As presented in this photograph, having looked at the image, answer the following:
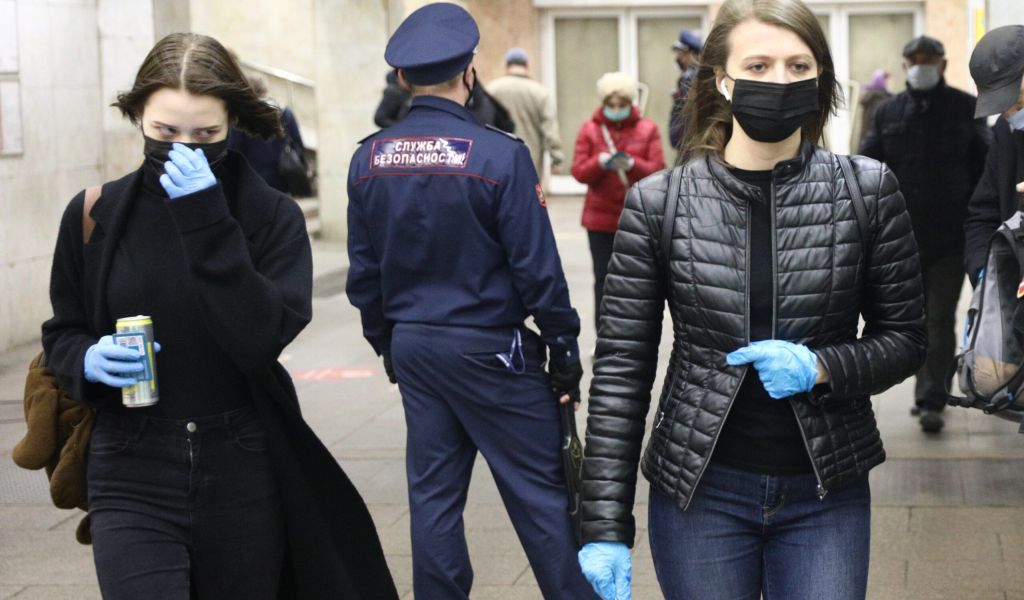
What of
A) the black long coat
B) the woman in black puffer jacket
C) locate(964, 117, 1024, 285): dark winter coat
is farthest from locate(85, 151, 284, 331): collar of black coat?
locate(964, 117, 1024, 285): dark winter coat

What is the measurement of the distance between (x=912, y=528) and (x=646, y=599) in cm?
126

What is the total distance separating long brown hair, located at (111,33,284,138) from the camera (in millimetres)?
3389

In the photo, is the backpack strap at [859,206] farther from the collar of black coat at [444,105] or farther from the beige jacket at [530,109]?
the beige jacket at [530,109]

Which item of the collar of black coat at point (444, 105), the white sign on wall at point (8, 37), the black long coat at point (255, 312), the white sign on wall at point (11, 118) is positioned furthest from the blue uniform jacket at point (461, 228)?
the white sign on wall at point (8, 37)

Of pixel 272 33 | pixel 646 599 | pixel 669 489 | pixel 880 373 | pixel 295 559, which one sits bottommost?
pixel 646 599

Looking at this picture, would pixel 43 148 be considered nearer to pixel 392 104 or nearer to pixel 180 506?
pixel 392 104

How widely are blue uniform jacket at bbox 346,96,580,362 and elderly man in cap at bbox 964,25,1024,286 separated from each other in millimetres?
1295

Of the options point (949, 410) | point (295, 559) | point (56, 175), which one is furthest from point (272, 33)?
point (295, 559)

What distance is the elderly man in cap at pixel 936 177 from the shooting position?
750 cm

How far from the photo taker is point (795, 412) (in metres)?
3.00

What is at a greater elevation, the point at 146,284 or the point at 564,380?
the point at 146,284

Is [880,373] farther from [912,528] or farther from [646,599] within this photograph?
[912,528]

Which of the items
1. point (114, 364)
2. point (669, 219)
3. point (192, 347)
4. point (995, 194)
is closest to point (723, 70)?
point (669, 219)

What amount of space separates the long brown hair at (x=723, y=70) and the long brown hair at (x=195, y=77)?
0.97 meters
